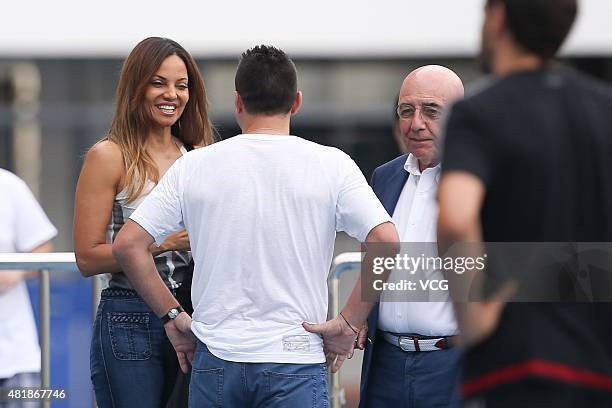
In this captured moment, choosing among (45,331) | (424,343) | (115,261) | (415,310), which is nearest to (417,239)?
(415,310)

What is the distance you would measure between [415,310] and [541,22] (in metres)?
1.45

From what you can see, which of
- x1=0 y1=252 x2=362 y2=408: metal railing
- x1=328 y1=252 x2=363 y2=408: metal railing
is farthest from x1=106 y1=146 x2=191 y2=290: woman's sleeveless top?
x1=328 y1=252 x2=363 y2=408: metal railing

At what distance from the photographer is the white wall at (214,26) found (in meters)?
10.1

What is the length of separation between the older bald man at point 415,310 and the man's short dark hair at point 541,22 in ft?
4.36

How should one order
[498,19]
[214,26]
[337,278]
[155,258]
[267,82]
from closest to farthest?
[498,19]
[267,82]
[155,258]
[337,278]
[214,26]

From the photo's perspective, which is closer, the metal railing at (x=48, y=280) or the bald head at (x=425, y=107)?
the bald head at (x=425, y=107)

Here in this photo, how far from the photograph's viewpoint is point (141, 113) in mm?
3518

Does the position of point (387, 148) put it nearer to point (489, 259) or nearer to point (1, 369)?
point (1, 369)

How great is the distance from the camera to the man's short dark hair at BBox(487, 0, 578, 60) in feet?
6.59

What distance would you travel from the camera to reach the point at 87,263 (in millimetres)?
3385

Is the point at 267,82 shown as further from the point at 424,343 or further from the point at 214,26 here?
the point at 214,26

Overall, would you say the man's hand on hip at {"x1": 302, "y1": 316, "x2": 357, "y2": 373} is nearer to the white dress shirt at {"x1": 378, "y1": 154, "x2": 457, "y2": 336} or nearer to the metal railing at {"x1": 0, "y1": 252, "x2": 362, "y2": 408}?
the white dress shirt at {"x1": 378, "y1": 154, "x2": 457, "y2": 336}

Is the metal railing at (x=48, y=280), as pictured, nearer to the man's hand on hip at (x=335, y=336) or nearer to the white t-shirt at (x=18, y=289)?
the white t-shirt at (x=18, y=289)

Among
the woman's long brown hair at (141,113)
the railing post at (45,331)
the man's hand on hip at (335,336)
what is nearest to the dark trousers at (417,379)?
the man's hand on hip at (335,336)
